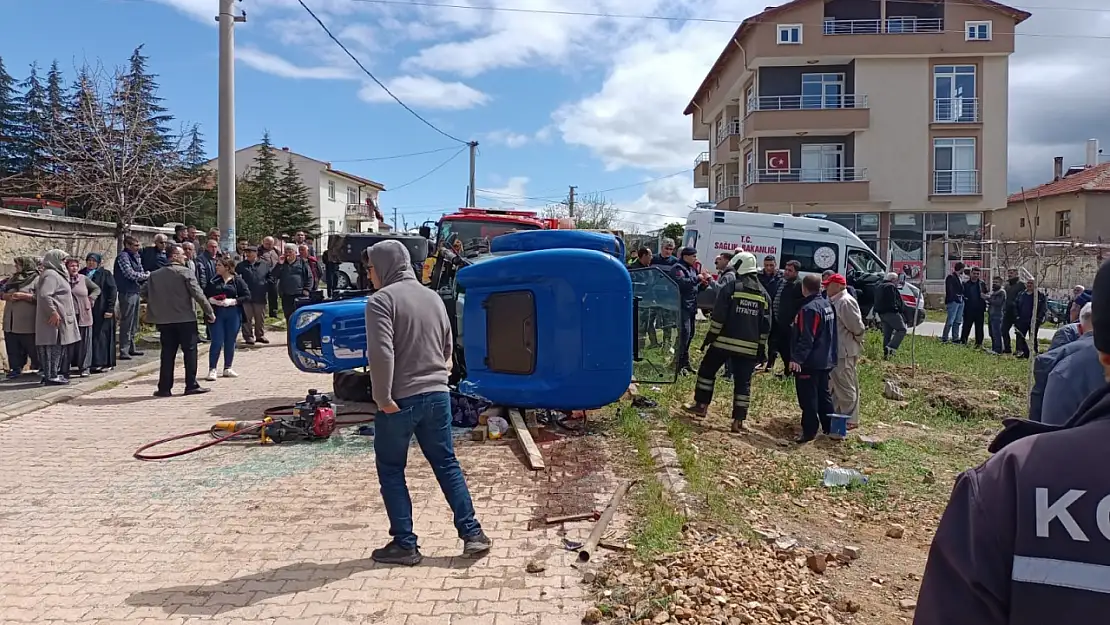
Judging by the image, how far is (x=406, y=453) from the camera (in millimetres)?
4957

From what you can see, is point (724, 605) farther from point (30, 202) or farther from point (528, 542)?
point (30, 202)

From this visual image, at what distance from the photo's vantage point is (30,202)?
25984 mm

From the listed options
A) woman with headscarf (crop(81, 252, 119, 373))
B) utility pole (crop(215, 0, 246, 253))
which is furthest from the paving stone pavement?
utility pole (crop(215, 0, 246, 253))

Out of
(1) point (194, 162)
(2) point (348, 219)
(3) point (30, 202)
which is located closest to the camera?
(3) point (30, 202)

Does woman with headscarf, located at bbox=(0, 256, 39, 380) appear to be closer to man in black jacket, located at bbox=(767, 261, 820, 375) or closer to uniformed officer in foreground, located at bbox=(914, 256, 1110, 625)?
man in black jacket, located at bbox=(767, 261, 820, 375)

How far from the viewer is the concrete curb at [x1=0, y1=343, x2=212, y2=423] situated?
9127 millimetres

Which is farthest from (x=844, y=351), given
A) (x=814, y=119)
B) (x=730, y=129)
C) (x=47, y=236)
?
(x=730, y=129)

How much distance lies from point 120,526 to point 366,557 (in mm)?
1884

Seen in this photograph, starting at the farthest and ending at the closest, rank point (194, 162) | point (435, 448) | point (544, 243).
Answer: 1. point (194, 162)
2. point (544, 243)
3. point (435, 448)

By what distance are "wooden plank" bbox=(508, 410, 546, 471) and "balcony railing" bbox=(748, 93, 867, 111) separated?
103 ft

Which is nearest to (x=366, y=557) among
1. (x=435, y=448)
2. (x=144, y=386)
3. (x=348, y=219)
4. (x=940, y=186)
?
(x=435, y=448)

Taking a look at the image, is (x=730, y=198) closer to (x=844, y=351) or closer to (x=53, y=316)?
(x=844, y=351)

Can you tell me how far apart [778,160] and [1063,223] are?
51.6ft

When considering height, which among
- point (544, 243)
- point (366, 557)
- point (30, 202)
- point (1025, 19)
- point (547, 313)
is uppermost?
point (1025, 19)
